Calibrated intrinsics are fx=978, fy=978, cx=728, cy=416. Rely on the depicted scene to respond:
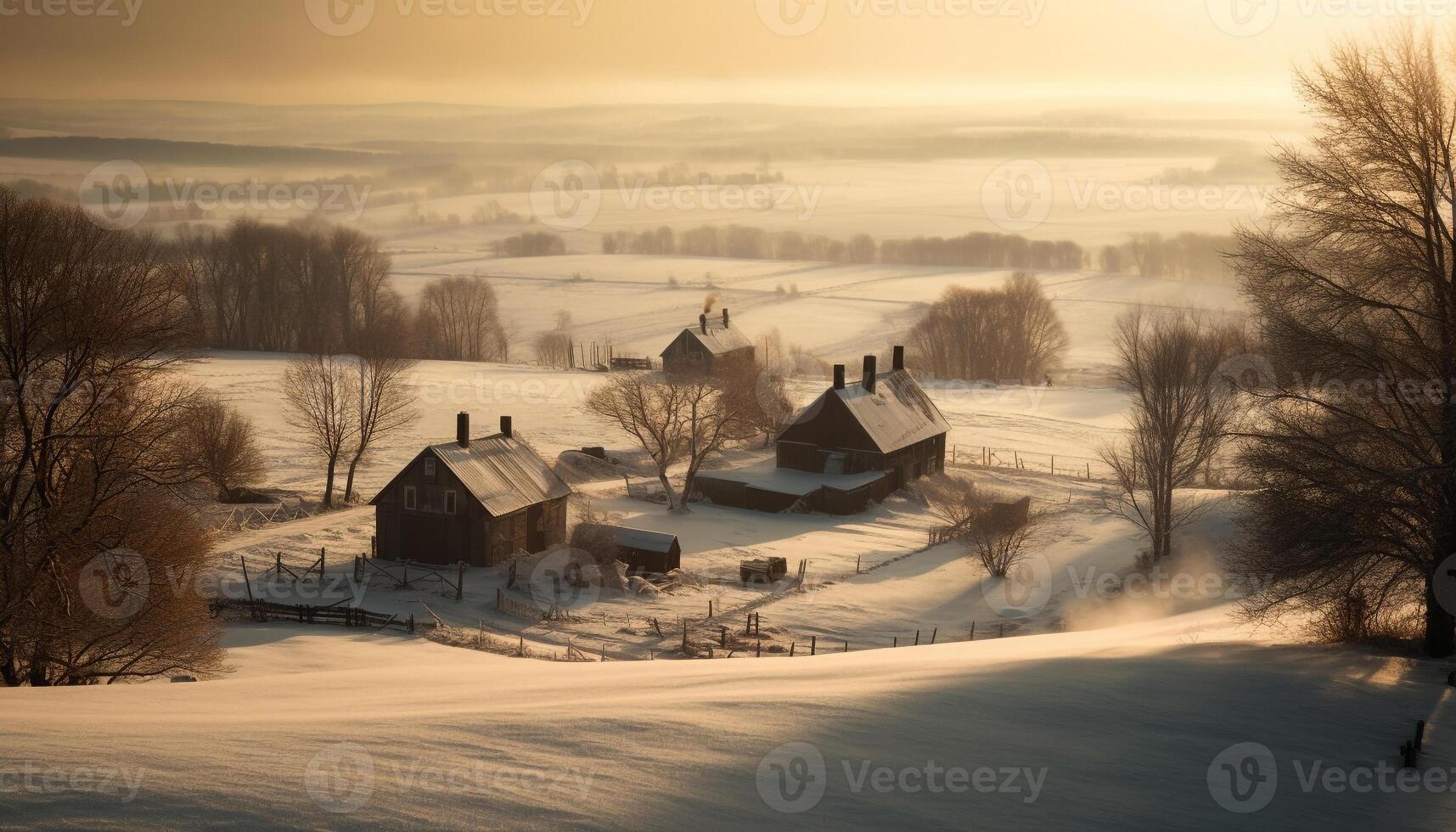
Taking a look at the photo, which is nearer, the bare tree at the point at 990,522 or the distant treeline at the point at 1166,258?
the bare tree at the point at 990,522

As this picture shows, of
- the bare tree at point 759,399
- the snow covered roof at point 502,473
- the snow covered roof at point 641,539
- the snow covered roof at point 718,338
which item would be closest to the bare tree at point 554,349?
the snow covered roof at point 718,338

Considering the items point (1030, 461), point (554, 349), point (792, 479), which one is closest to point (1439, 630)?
point (792, 479)

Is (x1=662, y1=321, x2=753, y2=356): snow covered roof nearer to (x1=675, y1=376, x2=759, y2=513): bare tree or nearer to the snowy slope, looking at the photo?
(x1=675, y1=376, x2=759, y2=513): bare tree

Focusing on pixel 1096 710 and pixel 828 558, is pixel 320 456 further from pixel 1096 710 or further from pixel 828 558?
pixel 1096 710

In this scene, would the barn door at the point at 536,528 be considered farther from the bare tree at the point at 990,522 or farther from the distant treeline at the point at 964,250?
the distant treeline at the point at 964,250

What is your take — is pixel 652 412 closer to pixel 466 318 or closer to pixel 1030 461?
pixel 1030 461

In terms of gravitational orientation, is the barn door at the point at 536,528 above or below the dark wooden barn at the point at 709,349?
below

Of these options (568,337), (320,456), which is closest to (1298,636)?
(320,456)
